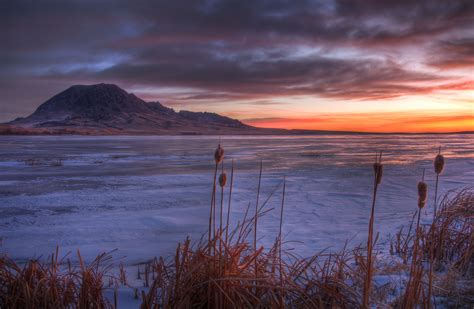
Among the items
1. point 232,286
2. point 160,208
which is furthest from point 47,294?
point 160,208

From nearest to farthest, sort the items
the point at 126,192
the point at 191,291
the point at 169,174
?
the point at 191,291
the point at 126,192
the point at 169,174

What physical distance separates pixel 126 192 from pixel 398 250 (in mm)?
7121

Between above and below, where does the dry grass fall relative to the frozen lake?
above

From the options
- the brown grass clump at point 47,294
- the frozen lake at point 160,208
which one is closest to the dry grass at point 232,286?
the brown grass clump at point 47,294

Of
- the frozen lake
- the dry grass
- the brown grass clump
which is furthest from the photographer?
the frozen lake

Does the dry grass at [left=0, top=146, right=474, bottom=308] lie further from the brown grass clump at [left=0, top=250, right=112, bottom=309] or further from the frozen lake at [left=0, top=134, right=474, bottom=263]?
the frozen lake at [left=0, top=134, right=474, bottom=263]

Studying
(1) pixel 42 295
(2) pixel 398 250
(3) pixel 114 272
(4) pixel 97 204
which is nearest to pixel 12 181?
(4) pixel 97 204

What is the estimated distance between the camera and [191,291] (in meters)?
2.35

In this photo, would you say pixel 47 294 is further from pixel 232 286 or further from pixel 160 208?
pixel 160 208

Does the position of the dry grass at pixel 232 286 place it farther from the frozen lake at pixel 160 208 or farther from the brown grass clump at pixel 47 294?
the frozen lake at pixel 160 208

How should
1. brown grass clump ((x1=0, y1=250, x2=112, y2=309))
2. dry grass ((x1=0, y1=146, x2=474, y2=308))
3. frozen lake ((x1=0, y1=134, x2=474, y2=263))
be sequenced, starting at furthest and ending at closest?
frozen lake ((x1=0, y1=134, x2=474, y2=263)) → brown grass clump ((x1=0, y1=250, x2=112, y2=309)) → dry grass ((x1=0, y1=146, x2=474, y2=308))

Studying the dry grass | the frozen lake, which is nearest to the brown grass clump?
the dry grass

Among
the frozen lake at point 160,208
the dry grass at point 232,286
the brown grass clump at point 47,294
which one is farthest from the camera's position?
the frozen lake at point 160,208

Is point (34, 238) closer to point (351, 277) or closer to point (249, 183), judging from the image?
point (351, 277)
